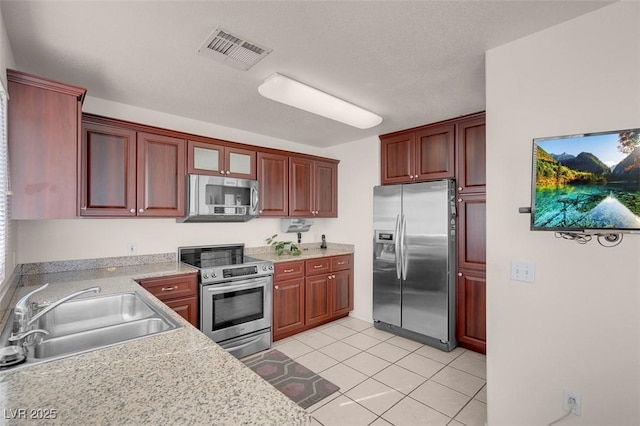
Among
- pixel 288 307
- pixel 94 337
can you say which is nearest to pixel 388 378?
pixel 288 307

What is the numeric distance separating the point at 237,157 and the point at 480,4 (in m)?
2.56

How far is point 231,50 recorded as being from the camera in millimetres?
1905

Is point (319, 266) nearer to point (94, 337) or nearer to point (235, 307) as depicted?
point (235, 307)

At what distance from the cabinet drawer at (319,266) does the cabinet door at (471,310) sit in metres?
1.54

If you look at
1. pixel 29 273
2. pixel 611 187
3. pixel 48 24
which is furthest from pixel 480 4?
pixel 29 273

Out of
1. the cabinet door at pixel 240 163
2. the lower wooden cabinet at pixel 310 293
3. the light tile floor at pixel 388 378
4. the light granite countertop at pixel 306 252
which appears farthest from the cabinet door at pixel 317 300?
the cabinet door at pixel 240 163

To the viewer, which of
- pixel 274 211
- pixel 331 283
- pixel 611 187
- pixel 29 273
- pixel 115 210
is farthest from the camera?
pixel 331 283

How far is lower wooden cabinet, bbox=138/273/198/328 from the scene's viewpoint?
8.23 ft

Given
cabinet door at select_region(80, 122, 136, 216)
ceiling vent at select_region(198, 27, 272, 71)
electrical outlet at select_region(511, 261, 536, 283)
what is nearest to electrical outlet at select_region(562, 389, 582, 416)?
electrical outlet at select_region(511, 261, 536, 283)

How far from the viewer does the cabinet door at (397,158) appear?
359cm

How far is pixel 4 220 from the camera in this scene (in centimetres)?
152

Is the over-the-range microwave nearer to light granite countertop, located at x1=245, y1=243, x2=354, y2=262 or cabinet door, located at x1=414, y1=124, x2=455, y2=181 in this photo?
light granite countertop, located at x1=245, y1=243, x2=354, y2=262

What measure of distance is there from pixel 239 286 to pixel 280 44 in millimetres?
2180

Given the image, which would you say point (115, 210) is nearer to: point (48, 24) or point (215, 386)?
point (48, 24)
